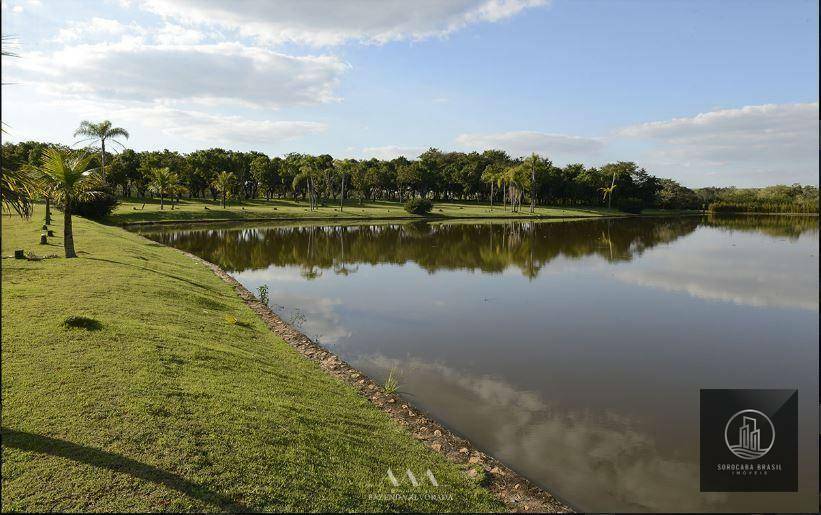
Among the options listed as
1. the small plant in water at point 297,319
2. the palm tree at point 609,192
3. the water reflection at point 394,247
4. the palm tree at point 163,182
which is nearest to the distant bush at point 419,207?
the water reflection at point 394,247

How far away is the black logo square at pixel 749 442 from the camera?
963cm

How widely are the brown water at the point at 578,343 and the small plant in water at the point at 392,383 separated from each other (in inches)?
11.3

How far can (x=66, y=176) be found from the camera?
2269 centimetres

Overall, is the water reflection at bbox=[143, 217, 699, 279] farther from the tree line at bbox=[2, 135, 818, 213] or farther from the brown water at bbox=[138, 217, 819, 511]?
the tree line at bbox=[2, 135, 818, 213]

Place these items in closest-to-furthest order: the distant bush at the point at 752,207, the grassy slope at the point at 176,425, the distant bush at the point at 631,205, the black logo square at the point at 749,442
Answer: the grassy slope at the point at 176,425, the black logo square at the point at 749,442, the distant bush at the point at 752,207, the distant bush at the point at 631,205

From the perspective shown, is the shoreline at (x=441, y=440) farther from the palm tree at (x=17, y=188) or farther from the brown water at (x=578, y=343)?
the palm tree at (x=17, y=188)

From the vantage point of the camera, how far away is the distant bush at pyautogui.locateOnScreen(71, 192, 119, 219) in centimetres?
5003

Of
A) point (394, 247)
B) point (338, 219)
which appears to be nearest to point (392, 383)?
point (394, 247)

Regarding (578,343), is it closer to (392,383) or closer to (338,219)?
(392,383)

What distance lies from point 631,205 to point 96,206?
117673 millimetres

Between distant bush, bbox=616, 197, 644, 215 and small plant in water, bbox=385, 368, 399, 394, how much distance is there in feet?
404

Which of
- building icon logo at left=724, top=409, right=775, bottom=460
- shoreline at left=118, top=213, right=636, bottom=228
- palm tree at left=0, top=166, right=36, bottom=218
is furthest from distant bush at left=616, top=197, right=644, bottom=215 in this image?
palm tree at left=0, top=166, right=36, bottom=218

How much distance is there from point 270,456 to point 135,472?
2026 mm

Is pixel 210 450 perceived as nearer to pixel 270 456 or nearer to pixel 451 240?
pixel 270 456
